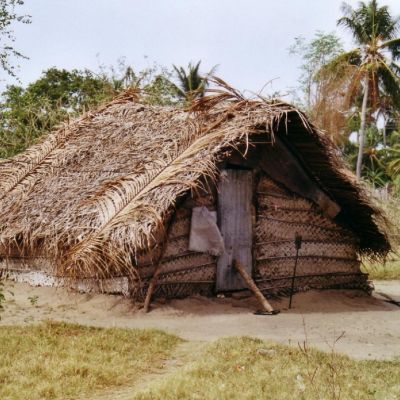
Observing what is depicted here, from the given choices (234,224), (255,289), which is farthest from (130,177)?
(255,289)

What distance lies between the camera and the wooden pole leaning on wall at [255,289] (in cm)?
819

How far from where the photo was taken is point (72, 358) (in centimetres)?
536

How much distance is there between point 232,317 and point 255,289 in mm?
772

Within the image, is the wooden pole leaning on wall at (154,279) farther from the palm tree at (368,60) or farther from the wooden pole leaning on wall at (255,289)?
the palm tree at (368,60)

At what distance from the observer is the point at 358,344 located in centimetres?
646

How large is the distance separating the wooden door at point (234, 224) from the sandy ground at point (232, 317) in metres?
0.41

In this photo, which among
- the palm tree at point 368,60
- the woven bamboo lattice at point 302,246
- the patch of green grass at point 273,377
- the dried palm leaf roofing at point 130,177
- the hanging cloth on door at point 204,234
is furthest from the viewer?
the palm tree at point 368,60

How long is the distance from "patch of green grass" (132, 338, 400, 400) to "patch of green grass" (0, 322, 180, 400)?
495 millimetres

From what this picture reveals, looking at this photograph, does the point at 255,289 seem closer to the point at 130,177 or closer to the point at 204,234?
the point at 204,234

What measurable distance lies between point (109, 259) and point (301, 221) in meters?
3.80

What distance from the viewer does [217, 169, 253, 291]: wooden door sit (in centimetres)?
908

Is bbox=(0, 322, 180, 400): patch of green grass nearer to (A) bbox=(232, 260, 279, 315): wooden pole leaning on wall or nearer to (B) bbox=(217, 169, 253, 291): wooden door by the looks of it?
(A) bbox=(232, 260, 279, 315): wooden pole leaning on wall

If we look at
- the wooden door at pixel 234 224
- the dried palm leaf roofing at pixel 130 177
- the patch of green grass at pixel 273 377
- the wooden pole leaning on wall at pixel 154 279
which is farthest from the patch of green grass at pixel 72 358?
the wooden door at pixel 234 224

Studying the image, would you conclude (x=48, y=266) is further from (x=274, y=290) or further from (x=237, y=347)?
(x=237, y=347)
